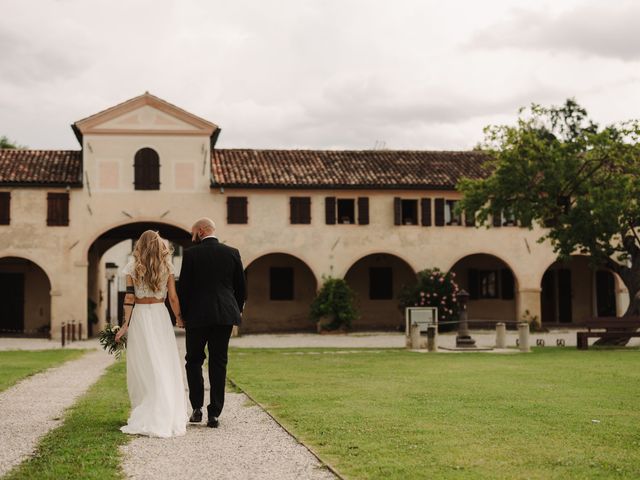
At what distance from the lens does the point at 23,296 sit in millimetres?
32219

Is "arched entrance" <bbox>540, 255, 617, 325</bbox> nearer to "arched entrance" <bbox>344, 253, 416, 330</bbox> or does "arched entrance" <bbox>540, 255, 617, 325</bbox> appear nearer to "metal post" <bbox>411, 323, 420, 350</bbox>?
"arched entrance" <bbox>344, 253, 416, 330</bbox>

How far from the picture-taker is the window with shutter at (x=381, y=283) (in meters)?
34.3

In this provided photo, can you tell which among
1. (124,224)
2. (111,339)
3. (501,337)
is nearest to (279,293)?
(124,224)

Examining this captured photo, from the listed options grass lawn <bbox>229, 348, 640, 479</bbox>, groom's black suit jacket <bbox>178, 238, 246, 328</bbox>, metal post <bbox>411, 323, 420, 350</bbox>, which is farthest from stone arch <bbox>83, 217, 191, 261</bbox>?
groom's black suit jacket <bbox>178, 238, 246, 328</bbox>

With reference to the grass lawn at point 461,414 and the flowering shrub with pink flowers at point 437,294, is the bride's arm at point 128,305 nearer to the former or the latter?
the grass lawn at point 461,414

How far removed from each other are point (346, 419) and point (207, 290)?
1831mm

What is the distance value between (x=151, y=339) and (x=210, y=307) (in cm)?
60

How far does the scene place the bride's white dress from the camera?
744cm

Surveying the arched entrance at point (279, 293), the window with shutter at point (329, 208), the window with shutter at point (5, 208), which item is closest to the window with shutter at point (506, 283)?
the arched entrance at point (279, 293)

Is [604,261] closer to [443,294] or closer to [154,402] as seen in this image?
[443,294]

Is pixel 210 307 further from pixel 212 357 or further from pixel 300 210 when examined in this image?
pixel 300 210

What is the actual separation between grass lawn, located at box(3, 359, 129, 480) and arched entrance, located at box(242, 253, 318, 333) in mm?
23070

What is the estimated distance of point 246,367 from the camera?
15555 mm

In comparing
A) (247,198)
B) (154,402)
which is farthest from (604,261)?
(154,402)
